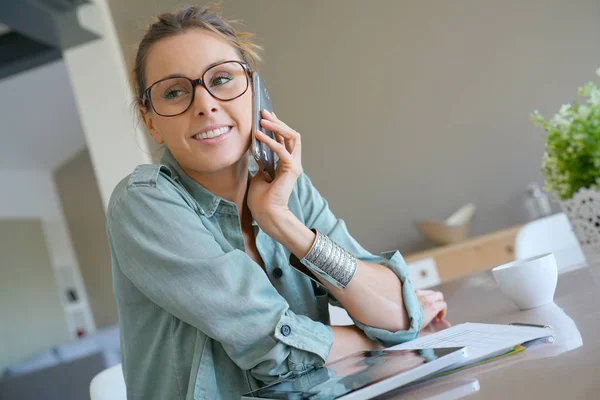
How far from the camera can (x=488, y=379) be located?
691 millimetres

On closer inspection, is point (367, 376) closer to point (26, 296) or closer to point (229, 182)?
point (229, 182)

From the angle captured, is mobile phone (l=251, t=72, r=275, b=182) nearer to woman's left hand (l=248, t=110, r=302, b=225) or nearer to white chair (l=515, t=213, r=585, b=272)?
woman's left hand (l=248, t=110, r=302, b=225)

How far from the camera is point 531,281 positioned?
1059 millimetres

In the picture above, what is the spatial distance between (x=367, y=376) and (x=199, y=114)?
591 mm

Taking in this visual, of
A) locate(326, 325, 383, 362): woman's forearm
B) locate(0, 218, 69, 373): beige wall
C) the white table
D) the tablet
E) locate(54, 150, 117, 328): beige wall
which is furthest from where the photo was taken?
locate(54, 150, 117, 328): beige wall

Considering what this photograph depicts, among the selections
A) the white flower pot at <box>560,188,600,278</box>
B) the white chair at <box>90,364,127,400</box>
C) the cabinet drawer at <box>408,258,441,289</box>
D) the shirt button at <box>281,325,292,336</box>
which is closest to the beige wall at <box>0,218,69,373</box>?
the cabinet drawer at <box>408,258,441,289</box>

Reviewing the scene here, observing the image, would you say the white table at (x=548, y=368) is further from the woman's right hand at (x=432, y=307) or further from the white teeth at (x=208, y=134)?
the white teeth at (x=208, y=134)

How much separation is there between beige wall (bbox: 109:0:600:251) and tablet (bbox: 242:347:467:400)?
9.22 ft

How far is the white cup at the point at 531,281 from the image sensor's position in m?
1.06

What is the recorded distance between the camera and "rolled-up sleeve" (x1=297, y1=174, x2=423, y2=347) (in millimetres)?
1141

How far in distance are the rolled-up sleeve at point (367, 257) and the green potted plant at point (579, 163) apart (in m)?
0.44

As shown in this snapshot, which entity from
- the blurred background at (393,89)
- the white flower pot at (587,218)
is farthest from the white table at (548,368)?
the blurred background at (393,89)

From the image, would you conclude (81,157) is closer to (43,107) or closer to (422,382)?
(43,107)

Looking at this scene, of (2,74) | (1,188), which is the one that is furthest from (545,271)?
(1,188)
